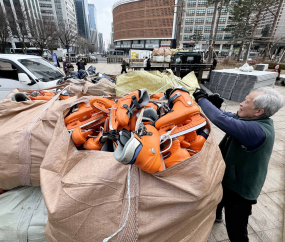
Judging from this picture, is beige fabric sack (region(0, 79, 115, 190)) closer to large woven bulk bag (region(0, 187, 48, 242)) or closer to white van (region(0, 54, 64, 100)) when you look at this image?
large woven bulk bag (region(0, 187, 48, 242))

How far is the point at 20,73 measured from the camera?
3.49 metres

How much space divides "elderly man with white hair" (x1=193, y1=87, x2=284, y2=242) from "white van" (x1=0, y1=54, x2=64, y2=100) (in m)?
3.74

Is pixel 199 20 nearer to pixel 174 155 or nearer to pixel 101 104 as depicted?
pixel 101 104

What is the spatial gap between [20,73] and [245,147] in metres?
4.56

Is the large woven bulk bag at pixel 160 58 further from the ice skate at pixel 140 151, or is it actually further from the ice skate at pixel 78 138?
the ice skate at pixel 140 151

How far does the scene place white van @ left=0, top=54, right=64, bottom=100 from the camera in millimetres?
3686

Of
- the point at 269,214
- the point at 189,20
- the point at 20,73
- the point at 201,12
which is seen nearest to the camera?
the point at 269,214

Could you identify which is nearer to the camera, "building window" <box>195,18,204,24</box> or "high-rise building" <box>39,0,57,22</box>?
"building window" <box>195,18,204,24</box>

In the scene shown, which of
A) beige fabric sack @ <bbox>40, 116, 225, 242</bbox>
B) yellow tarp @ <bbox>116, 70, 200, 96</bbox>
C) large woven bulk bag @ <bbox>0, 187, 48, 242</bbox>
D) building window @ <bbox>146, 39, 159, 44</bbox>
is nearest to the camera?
beige fabric sack @ <bbox>40, 116, 225, 242</bbox>

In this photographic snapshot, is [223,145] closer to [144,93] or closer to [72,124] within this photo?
[144,93]

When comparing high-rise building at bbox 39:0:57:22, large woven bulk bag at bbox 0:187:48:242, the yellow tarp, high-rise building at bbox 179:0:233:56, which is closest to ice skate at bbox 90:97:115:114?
large woven bulk bag at bbox 0:187:48:242

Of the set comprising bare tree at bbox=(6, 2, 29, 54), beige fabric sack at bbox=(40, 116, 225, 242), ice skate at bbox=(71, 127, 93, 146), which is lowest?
beige fabric sack at bbox=(40, 116, 225, 242)

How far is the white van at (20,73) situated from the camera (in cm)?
369

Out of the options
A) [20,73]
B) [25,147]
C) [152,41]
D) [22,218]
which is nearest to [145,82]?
[25,147]
